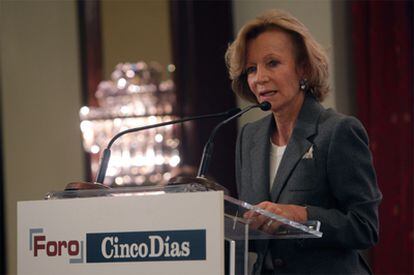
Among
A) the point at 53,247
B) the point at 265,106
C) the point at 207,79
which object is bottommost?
the point at 53,247

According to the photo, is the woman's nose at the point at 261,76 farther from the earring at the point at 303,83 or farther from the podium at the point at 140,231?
the podium at the point at 140,231

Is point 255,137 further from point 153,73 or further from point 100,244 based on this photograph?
point 153,73

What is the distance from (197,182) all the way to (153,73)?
3.82 meters

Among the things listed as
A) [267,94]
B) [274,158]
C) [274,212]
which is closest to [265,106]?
[267,94]

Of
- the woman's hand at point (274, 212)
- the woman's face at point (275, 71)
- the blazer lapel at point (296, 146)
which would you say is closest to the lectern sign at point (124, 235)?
the woman's hand at point (274, 212)

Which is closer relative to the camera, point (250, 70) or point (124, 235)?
point (124, 235)

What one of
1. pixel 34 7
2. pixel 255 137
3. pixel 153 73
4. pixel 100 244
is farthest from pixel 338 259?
pixel 34 7

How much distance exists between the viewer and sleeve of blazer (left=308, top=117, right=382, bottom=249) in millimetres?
2322

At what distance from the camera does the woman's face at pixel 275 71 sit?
8.33ft

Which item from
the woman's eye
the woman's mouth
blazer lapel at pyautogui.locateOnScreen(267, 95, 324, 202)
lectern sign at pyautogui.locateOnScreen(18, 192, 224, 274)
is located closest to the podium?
lectern sign at pyautogui.locateOnScreen(18, 192, 224, 274)

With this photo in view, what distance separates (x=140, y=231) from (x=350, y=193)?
2.17 feet

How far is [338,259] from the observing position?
2.39 meters

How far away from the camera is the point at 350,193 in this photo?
2352mm

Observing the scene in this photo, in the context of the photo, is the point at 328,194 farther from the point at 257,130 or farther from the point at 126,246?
the point at 126,246
